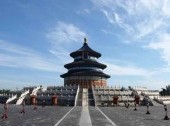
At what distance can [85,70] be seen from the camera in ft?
348

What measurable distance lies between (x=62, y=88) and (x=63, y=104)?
1385 centimetres

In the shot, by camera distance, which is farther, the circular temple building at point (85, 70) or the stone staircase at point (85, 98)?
the circular temple building at point (85, 70)

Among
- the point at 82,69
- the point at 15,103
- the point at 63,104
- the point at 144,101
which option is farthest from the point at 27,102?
the point at 82,69

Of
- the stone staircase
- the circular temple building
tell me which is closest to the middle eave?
the circular temple building

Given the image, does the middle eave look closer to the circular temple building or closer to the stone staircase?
the circular temple building

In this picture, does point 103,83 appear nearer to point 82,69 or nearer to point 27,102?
point 82,69

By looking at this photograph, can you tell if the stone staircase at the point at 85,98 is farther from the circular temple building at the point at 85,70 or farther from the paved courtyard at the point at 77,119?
the paved courtyard at the point at 77,119

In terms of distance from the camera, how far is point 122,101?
71438 mm

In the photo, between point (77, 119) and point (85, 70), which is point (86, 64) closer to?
point (85, 70)

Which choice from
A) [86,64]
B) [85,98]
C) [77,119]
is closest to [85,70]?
[86,64]

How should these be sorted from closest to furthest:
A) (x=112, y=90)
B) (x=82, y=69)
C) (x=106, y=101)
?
(x=106, y=101)
(x=112, y=90)
(x=82, y=69)

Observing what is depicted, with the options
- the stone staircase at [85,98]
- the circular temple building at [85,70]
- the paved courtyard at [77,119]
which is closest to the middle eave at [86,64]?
the circular temple building at [85,70]

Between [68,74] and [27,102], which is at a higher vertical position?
[68,74]

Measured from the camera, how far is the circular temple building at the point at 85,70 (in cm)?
10456
